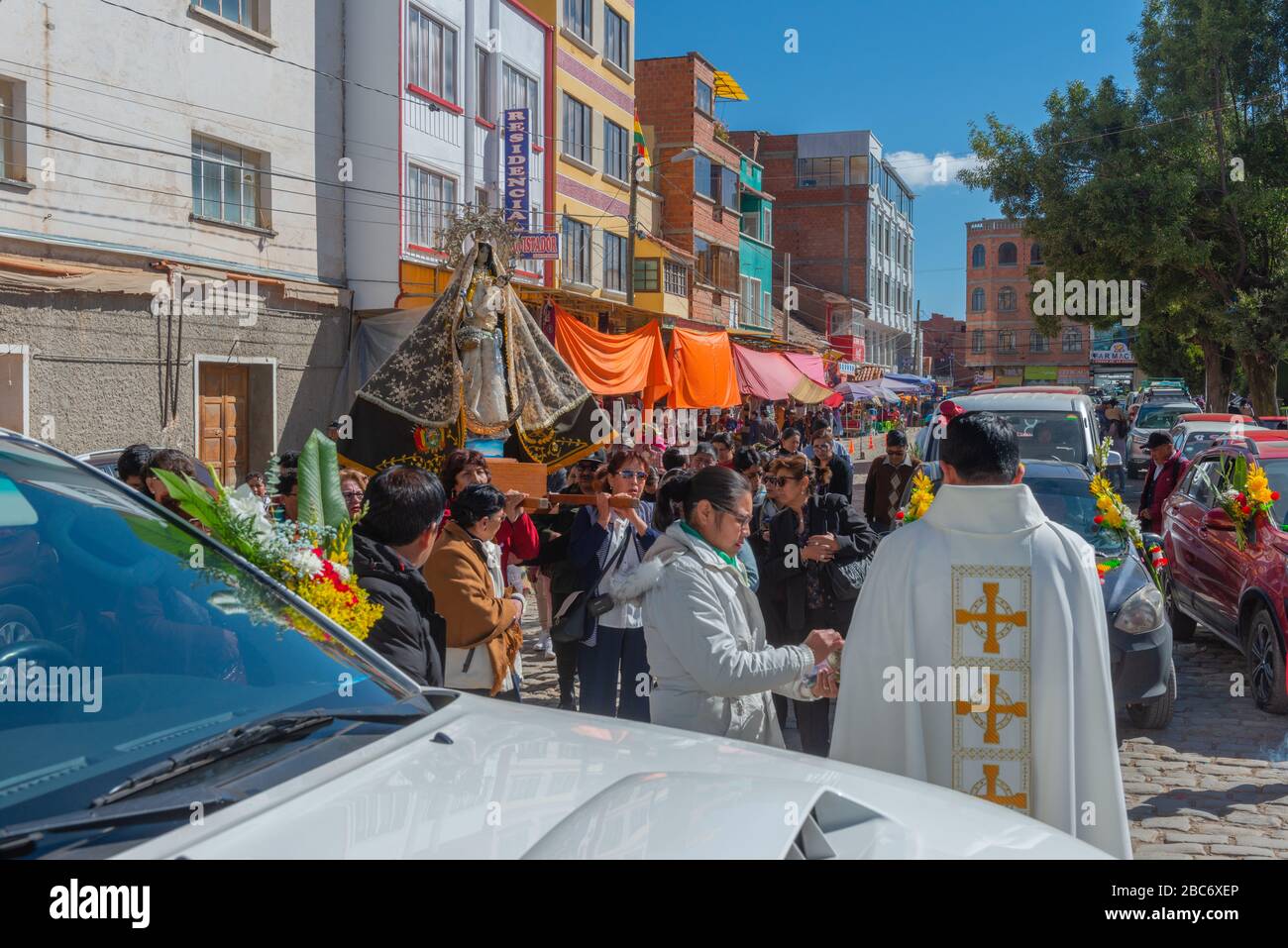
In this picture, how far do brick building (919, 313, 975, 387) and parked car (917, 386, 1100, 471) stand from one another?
8861cm

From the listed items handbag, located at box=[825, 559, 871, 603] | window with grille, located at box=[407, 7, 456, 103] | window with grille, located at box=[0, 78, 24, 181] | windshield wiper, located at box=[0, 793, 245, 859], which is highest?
window with grille, located at box=[407, 7, 456, 103]

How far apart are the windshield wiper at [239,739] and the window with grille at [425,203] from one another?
19.7 m

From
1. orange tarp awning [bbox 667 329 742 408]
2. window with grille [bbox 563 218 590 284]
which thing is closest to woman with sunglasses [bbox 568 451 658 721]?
orange tarp awning [bbox 667 329 742 408]

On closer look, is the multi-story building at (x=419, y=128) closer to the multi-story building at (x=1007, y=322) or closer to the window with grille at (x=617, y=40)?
the window with grille at (x=617, y=40)

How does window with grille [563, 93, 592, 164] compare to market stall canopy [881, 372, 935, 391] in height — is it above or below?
above

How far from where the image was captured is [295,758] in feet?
6.91

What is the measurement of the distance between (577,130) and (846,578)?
25101mm

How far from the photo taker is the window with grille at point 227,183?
56.5ft

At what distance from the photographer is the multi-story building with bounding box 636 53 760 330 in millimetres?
41031

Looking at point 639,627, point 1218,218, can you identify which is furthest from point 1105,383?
point 639,627

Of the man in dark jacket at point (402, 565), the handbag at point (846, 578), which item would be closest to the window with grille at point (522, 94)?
the handbag at point (846, 578)

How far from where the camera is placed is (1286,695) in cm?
808

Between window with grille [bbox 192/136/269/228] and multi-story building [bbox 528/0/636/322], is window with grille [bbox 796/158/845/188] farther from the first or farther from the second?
window with grille [bbox 192/136/269/228]

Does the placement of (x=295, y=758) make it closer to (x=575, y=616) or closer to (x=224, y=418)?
(x=575, y=616)
